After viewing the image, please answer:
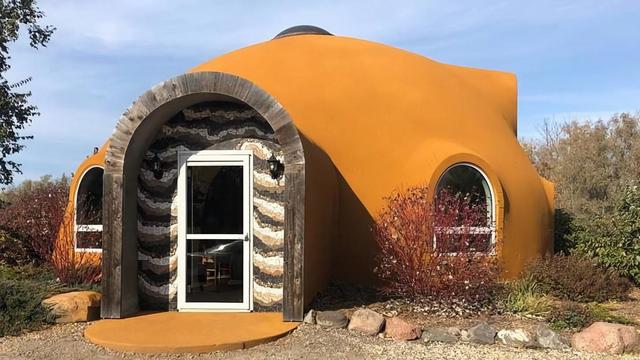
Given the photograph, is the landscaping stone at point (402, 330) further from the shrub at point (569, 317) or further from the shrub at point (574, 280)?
the shrub at point (574, 280)

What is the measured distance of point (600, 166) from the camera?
2398 cm

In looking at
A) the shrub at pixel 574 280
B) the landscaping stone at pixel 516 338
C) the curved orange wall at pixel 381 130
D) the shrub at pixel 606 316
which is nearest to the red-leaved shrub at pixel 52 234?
the curved orange wall at pixel 381 130

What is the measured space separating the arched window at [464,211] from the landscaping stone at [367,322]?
1392 millimetres

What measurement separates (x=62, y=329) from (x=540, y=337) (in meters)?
5.76

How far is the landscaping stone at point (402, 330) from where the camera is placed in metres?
6.46

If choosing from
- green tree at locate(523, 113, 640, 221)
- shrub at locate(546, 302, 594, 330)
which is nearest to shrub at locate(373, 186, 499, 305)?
shrub at locate(546, 302, 594, 330)

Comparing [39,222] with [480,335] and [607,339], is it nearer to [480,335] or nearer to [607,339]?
[480,335]

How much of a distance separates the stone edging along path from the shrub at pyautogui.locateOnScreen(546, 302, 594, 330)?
0.34 meters

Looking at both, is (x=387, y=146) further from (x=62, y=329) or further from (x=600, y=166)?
(x=600, y=166)

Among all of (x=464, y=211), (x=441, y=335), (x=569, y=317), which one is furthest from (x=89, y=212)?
(x=569, y=317)

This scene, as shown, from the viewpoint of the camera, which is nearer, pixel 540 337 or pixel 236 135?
pixel 540 337

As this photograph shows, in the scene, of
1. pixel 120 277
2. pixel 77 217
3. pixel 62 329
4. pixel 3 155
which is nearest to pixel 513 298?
pixel 120 277

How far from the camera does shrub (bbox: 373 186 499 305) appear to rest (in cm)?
737

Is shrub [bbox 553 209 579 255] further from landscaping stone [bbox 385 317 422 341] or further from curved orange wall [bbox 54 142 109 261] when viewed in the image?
curved orange wall [bbox 54 142 109 261]
